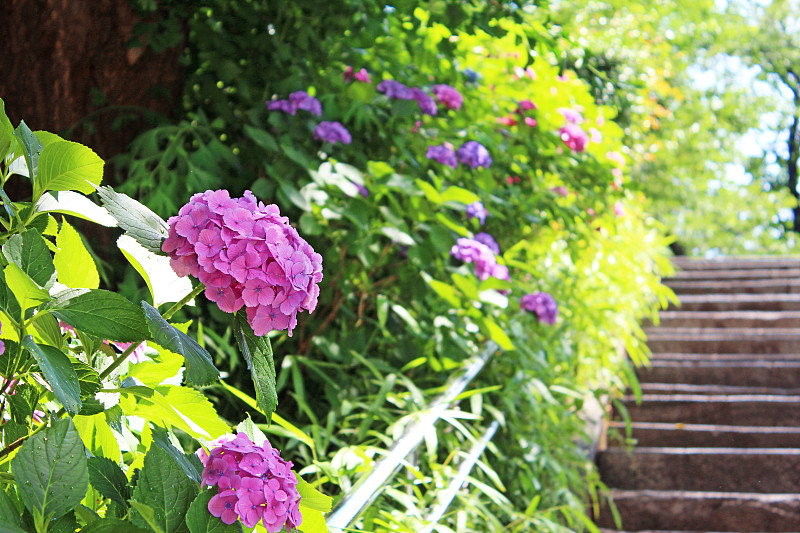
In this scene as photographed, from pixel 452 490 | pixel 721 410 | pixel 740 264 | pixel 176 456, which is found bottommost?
pixel 740 264

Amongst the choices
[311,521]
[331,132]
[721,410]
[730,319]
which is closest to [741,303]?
[730,319]

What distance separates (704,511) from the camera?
112 inches

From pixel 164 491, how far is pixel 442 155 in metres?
1.55

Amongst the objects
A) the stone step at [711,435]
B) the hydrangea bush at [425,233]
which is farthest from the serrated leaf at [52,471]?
the stone step at [711,435]

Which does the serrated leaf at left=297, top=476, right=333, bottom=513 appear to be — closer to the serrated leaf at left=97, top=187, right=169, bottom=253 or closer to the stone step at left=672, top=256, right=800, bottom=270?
the serrated leaf at left=97, top=187, right=169, bottom=253

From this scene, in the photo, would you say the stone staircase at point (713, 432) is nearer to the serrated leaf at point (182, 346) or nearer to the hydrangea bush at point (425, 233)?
the hydrangea bush at point (425, 233)

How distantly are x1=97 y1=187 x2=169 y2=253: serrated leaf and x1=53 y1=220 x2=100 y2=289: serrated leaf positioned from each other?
0.05 meters

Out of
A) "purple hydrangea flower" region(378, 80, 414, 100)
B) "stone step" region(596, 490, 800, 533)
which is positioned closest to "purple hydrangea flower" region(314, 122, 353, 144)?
"purple hydrangea flower" region(378, 80, 414, 100)

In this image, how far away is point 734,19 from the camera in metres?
9.02

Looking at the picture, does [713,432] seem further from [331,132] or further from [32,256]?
[32,256]

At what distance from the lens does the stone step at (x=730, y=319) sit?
15.4 ft

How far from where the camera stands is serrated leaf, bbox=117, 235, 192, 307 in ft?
2.63

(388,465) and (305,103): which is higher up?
(305,103)

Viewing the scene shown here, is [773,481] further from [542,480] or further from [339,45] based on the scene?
[339,45]
